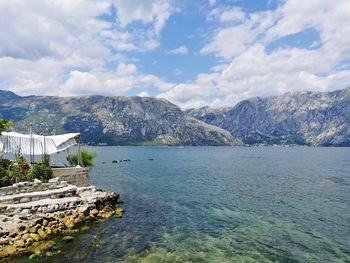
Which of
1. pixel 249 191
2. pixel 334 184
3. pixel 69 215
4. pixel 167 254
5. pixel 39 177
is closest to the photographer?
pixel 167 254

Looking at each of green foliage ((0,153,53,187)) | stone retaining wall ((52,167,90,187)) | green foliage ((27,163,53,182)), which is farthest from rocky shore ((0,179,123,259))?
stone retaining wall ((52,167,90,187))

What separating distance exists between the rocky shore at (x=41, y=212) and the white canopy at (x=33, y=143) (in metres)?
10.1

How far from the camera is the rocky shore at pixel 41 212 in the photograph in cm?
2876

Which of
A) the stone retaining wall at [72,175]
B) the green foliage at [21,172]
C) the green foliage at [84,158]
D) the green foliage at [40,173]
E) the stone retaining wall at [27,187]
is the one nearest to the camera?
the stone retaining wall at [27,187]

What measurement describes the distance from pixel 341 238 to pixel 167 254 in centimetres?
1871

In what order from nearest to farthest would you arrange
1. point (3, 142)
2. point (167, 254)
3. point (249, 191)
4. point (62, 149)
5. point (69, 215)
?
point (167, 254)
point (69, 215)
point (3, 142)
point (62, 149)
point (249, 191)

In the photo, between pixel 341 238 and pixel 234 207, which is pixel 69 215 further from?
pixel 341 238

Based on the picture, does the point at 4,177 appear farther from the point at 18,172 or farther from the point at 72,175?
the point at 72,175

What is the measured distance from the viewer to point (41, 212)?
3538 cm

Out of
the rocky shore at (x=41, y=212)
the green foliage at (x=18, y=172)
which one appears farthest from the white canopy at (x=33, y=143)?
the rocky shore at (x=41, y=212)

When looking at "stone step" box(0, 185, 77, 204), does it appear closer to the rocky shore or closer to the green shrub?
the rocky shore

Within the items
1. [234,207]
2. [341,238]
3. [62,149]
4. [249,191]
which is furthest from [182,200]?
[341,238]

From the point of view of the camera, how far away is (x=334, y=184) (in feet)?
249

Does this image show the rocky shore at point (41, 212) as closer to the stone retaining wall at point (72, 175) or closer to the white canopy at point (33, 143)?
the stone retaining wall at point (72, 175)
